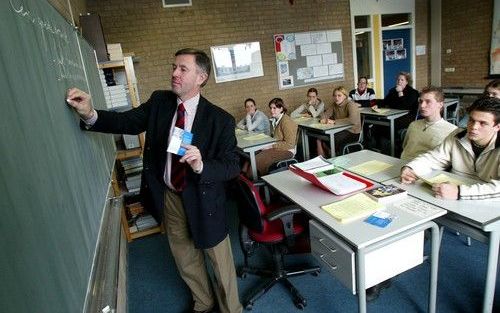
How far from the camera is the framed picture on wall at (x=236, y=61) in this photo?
5609mm

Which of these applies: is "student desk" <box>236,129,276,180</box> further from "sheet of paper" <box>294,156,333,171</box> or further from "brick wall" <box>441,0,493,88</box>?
"brick wall" <box>441,0,493,88</box>

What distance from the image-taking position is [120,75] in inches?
137

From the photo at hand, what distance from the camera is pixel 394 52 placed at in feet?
→ 23.3

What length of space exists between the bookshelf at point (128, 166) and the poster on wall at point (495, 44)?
6932 millimetres

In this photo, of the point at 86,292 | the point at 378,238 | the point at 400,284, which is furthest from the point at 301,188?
the point at 86,292

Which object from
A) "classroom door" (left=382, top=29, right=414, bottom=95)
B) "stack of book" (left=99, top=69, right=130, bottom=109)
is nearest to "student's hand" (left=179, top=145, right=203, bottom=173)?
"stack of book" (left=99, top=69, right=130, bottom=109)

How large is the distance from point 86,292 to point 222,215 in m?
0.89

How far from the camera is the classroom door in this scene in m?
6.99

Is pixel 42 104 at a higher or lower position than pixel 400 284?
higher

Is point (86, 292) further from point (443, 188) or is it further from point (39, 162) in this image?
point (443, 188)

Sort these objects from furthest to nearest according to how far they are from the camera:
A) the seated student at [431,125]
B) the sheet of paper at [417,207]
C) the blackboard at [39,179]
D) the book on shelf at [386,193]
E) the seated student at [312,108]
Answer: the seated student at [312,108] → the seated student at [431,125] → the book on shelf at [386,193] → the sheet of paper at [417,207] → the blackboard at [39,179]

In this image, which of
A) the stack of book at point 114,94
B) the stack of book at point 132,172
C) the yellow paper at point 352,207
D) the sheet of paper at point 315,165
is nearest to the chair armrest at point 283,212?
the yellow paper at point 352,207

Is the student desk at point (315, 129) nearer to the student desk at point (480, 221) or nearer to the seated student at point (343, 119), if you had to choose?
the seated student at point (343, 119)

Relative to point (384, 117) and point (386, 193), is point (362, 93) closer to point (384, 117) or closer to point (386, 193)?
point (384, 117)
